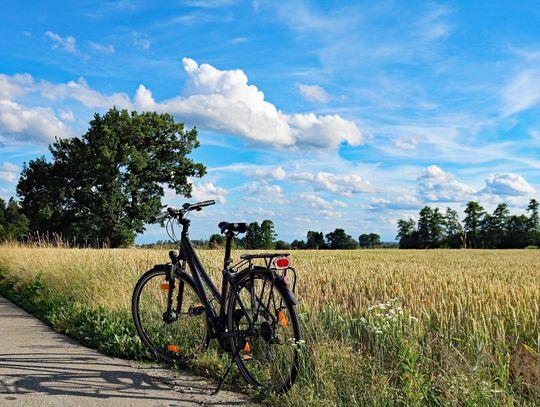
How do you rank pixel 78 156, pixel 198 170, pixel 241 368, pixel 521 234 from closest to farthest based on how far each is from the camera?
pixel 241 368 < pixel 78 156 < pixel 198 170 < pixel 521 234

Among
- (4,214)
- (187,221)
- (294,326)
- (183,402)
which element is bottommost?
(183,402)

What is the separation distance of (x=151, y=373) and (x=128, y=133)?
130 feet

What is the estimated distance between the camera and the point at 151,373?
538 cm

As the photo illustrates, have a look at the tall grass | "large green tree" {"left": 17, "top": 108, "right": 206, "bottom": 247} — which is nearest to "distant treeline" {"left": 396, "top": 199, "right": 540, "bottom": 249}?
"large green tree" {"left": 17, "top": 108, "right": 206, "bottom": 247}

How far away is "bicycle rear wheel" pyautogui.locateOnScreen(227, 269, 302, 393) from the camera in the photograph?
4.35m

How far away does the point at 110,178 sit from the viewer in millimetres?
41719

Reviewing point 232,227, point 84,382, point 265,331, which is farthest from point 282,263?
point 84,382

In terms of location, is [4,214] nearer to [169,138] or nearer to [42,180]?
[42,180]

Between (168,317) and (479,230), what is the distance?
71.5 m

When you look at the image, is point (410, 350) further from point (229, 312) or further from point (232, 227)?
point (232, 227)

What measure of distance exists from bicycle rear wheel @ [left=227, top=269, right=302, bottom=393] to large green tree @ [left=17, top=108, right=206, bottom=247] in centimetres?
3549

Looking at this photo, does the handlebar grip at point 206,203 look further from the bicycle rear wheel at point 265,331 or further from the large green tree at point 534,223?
the large green tree at point 534,223

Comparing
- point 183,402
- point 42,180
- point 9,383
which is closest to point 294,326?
point 183,402

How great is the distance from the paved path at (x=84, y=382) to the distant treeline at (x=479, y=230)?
5698 centimetres
